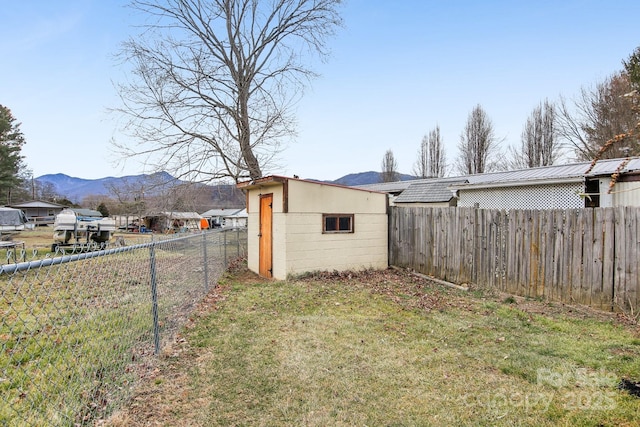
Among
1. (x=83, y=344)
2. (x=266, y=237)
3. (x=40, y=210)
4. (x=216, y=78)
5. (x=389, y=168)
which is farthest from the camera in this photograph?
(x=40, y=210)

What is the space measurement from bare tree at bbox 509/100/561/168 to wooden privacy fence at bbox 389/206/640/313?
869 inches

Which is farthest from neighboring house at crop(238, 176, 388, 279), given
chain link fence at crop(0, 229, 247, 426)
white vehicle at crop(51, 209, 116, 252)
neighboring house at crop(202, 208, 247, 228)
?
neighboring house at crop(202, 208, 247, 228)

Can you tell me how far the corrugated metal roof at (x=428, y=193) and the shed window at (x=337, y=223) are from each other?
8.14 meters

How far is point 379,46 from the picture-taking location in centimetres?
1166

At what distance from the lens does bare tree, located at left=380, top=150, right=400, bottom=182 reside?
124 ft

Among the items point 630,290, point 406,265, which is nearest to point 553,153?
point 406,265

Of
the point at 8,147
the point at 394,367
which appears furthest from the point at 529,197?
the point at 8,147

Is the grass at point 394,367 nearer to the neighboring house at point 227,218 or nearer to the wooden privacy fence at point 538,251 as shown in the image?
the wooden privacy fence at point 538,251

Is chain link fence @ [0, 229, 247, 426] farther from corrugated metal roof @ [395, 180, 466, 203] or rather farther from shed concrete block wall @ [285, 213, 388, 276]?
corrugated metal roof @ [395, 180, 466, 203]

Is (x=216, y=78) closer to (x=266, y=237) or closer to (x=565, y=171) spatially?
(x=266, y=237)

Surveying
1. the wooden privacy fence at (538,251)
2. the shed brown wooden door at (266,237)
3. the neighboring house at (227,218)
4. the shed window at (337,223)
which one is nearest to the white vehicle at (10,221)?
the shed brown wooden door at (266,237)

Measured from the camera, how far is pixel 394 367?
333cm

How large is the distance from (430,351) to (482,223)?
418cm

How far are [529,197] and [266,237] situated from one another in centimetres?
855
